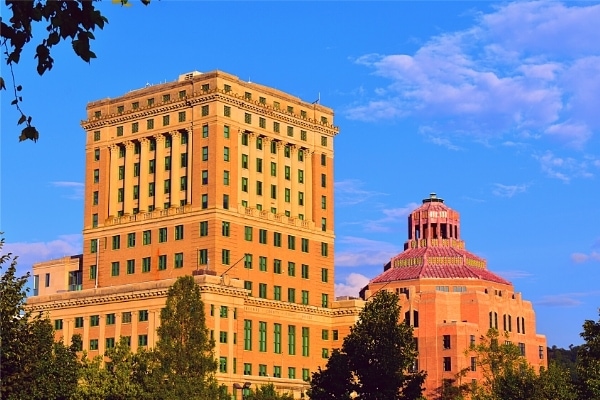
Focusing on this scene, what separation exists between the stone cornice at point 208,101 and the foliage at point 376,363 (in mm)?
73171

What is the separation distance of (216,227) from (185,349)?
41.9 metres

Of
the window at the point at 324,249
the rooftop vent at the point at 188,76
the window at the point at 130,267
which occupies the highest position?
the rooftop vent at the point at 188,76

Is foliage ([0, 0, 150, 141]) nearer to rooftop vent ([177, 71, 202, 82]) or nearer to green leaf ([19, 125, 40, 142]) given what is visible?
green leaf ([19, 125, 40, 142])

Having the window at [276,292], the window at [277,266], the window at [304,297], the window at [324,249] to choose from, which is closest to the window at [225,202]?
the window at [277,266]

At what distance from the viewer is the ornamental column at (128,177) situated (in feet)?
559

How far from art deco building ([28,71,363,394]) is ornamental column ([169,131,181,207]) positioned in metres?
0.18

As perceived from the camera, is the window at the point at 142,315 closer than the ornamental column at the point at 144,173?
Yes

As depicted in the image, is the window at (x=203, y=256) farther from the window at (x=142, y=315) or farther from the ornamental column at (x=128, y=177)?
the ornamental column at (x=128, y=177)

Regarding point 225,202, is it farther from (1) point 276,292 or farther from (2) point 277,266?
(1) point 276,292

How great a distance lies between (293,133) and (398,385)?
87007 mm

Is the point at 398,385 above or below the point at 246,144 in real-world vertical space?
below

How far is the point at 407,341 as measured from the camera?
9250 cm

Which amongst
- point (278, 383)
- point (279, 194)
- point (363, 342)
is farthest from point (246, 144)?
point (363, 342)

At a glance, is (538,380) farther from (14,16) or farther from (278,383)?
(14,16)
